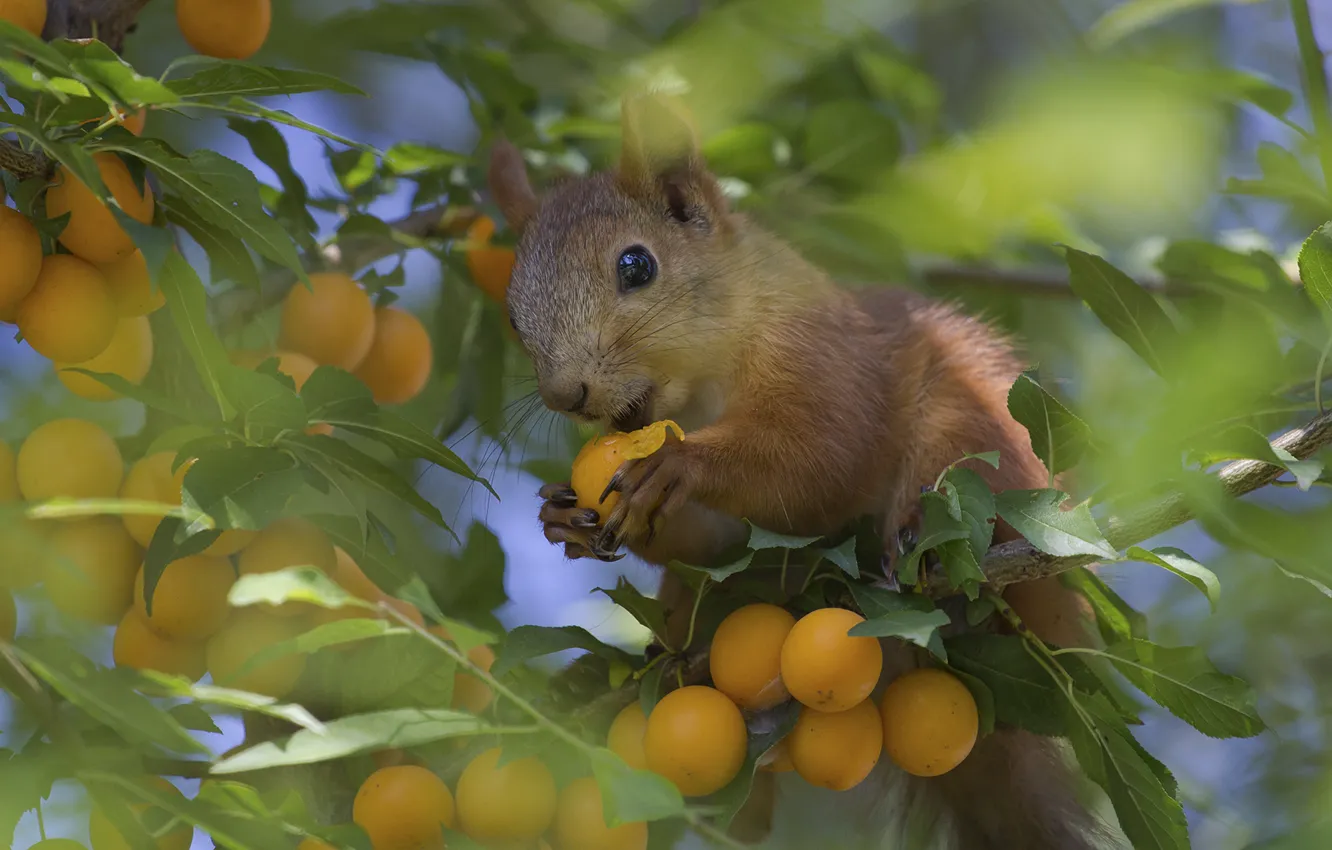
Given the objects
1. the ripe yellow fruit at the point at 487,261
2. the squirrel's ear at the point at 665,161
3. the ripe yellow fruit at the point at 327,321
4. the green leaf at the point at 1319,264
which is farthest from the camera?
the ripe yellow fruit at the point at 487,261

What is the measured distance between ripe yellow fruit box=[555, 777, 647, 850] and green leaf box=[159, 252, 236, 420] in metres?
0.66

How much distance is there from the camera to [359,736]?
1401 millimetres

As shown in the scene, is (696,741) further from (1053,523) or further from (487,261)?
(487,261)

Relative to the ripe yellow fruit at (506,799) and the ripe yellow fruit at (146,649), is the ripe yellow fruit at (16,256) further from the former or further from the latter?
the ripe yellow fruit at (506,799)

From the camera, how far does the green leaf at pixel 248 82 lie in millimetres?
1521

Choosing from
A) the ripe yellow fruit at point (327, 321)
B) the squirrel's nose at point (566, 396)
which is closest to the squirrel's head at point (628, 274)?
the squirrel's nose at point (566, 396)

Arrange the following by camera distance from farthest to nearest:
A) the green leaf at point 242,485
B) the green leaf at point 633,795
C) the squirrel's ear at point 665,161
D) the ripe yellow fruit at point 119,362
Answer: the squirrel's ear at point 665,161 < the ripe yellow fruit at point 119,362 < the green leaf at point 242,485 < the green leaf at point 633,795

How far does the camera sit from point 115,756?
136 centimetres

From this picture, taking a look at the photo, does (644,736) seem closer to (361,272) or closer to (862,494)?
(862,494)

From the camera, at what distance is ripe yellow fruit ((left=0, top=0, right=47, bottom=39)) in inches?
66.6

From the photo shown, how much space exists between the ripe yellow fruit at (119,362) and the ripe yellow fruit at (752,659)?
886 millimetres

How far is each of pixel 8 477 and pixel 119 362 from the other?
0.21 meters

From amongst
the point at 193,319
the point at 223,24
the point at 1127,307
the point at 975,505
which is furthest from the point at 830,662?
the point at 223,24

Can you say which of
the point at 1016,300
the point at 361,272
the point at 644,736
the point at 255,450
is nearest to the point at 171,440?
the point at 255,450
